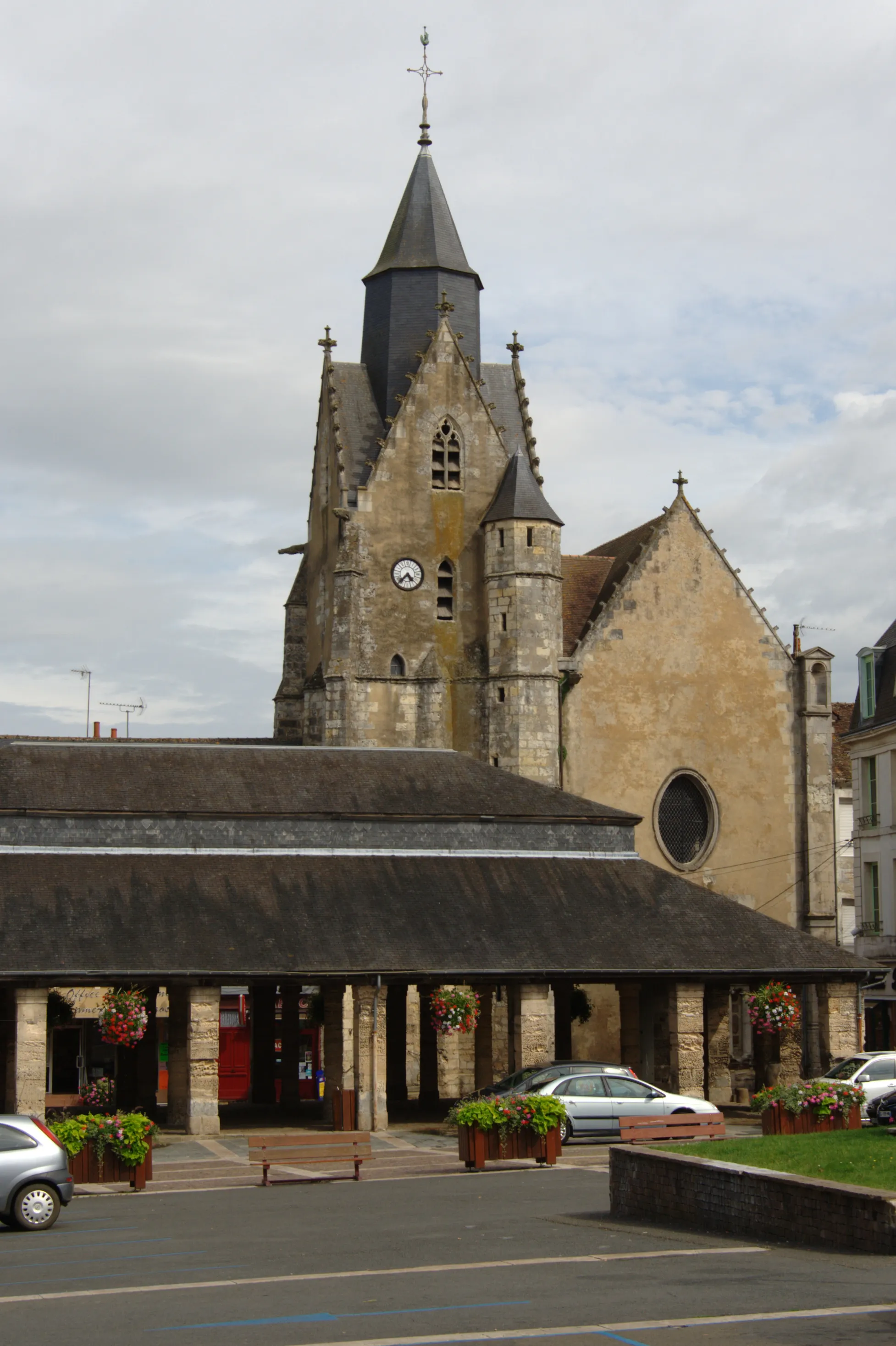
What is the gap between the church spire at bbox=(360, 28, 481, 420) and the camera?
157 feet

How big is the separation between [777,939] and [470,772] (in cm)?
765

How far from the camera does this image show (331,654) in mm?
44562

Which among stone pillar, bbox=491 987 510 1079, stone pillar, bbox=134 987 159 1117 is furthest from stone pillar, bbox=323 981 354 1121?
stone pillar, bbox=491 987 510 1079

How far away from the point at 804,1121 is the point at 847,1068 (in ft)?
23.7

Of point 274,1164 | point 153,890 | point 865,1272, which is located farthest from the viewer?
point 153,890

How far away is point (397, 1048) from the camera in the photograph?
123 ft

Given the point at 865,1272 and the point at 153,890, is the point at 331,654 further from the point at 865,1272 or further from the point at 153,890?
the point at 865,1272

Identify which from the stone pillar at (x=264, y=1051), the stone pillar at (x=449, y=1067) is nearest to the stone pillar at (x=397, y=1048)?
the stone pillar at (x=449, y=1067)

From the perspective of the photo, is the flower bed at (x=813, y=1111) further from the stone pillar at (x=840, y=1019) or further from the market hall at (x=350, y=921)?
the stone pillar at (x=840, y=1019)

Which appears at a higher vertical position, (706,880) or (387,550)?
(387,550)

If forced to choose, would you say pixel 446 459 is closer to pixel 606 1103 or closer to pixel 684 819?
pixel 684 819

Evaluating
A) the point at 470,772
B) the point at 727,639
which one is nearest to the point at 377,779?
the point at 470,772

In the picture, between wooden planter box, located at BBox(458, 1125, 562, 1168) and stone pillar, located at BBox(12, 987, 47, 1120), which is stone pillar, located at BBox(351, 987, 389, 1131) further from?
wooden planter box, located at BBox(458, 1125, 562, 1168)

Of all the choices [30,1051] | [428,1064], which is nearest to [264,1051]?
[428,1064]
